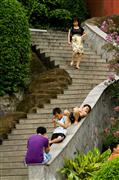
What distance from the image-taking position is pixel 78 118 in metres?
13.3

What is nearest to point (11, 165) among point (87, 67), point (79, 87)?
point (79, 87)

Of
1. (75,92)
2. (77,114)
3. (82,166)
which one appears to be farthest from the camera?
(75,92)

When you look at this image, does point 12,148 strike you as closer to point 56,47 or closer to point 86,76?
point 86,76

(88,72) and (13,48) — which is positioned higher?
(13,48)

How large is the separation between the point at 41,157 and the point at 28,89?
6.54 metres

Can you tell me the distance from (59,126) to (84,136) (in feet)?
3.67

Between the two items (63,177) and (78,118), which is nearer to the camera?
(63,177)

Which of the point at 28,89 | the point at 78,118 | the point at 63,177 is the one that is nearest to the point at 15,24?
the point at 28,89

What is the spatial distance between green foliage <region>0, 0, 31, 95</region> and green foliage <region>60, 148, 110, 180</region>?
16.9 feet

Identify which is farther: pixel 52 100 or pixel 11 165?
pixel 52 100

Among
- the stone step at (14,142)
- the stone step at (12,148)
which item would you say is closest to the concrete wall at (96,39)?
the stone step at (14,142)

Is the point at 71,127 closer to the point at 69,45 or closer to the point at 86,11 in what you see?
the point at 69,45

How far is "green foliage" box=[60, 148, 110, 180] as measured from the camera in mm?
11703

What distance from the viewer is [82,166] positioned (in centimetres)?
1190
